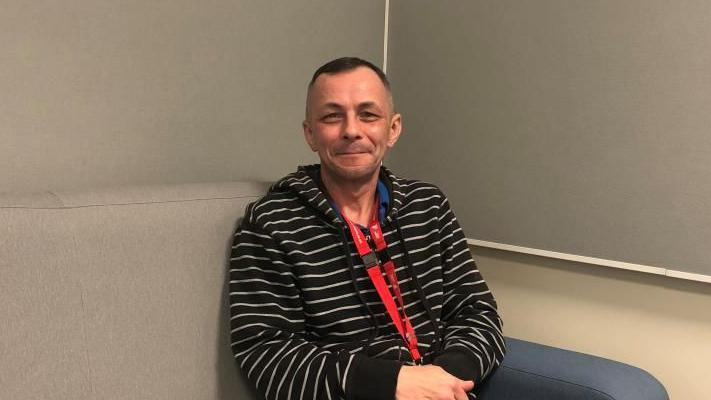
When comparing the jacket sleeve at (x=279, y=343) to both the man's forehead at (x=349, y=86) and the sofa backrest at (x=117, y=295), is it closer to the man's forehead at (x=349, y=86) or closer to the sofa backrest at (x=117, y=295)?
the sofa backrest at (x=117, y=295)

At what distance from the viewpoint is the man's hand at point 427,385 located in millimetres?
1080

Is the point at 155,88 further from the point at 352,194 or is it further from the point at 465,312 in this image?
the point at 465,312

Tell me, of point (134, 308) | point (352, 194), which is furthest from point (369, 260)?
point (134, 308)

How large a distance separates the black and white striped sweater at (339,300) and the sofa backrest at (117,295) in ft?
0.21

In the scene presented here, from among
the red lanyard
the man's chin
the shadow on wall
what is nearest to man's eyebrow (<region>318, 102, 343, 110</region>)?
the man's chin

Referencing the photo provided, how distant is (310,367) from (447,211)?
525mm

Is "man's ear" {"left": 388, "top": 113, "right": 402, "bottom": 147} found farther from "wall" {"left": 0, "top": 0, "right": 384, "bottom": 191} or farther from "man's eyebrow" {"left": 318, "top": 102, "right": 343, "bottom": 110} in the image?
"wall" {"left": 0, "top": 0, "right": 384, "bottom": 191}

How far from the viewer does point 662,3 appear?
1.43 metres

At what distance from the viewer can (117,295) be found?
1.05 metres

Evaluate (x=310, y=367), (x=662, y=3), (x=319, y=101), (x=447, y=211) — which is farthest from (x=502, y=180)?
(x=310, y=367)

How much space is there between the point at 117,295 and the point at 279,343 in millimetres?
305

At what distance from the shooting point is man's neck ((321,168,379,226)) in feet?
4.30

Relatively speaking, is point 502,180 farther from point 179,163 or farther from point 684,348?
point 179,163

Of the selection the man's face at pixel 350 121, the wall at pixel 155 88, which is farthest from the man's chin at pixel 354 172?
the wall at pixel 155 88
